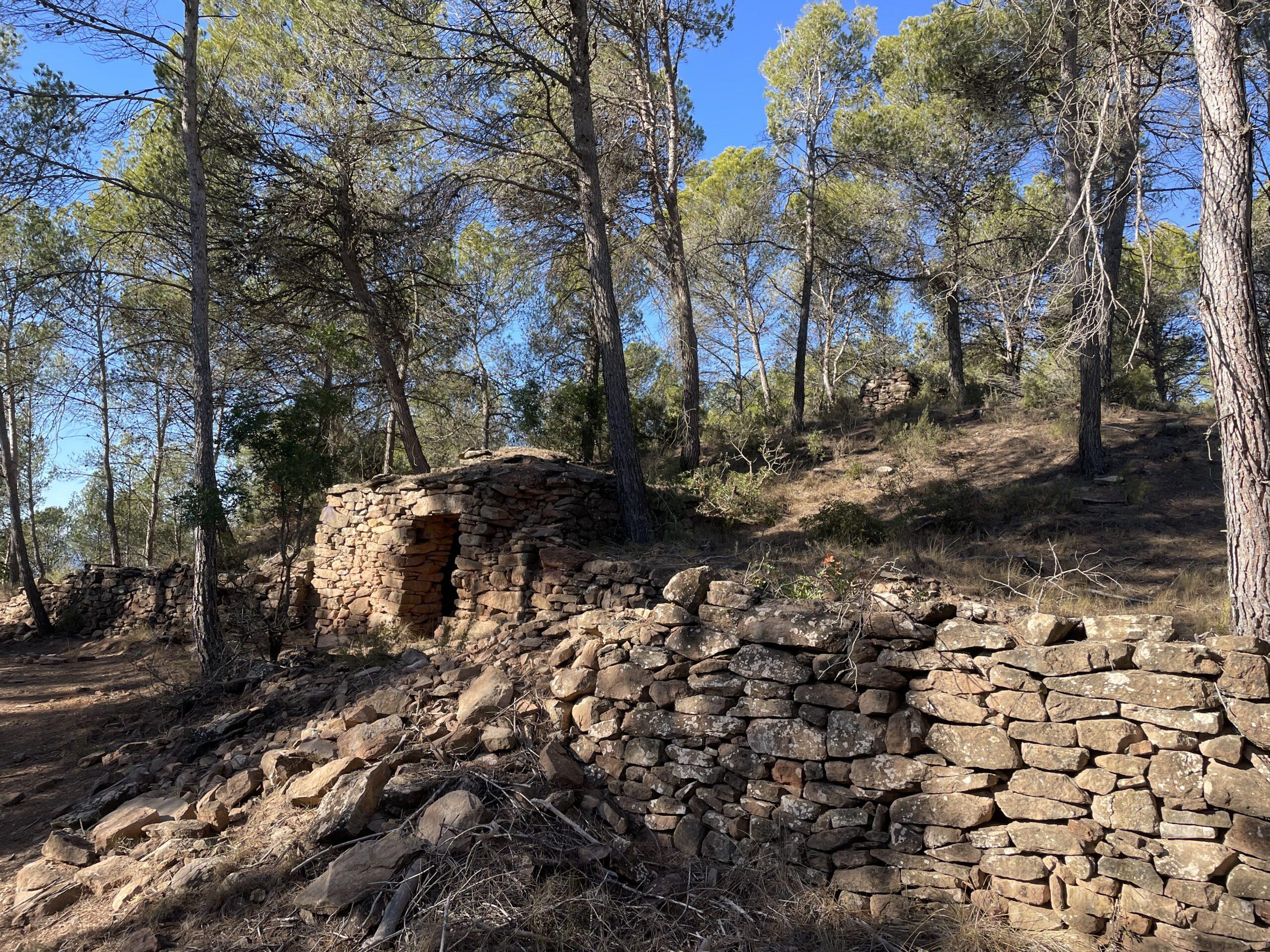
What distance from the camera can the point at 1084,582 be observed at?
635 centimetres

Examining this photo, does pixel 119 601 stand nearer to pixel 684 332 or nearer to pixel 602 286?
pixel 602 286

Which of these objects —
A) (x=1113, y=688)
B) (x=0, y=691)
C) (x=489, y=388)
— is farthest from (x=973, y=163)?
(x=0, y=691)

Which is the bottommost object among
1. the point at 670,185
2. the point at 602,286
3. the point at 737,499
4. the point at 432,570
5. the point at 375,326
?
the point at 432,570

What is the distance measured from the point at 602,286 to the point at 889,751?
24.4ft

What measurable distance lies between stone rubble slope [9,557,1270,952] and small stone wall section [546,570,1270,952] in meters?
0.01

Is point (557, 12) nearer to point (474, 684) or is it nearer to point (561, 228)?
point (561, 228)

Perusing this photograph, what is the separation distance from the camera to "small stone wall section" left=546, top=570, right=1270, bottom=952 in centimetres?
342

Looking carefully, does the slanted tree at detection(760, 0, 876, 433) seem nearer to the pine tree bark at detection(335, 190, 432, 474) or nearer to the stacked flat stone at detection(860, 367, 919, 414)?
the stacked flat stone at detection(860, 367, 919, 414)

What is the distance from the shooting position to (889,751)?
4.18 m

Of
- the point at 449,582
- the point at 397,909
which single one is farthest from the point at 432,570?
the point at 397,909

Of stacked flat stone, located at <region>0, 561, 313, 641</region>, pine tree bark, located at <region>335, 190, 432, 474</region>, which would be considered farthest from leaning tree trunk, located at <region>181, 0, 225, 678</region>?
pine tree bark, located at <region>335, 190, 432, 474</region>

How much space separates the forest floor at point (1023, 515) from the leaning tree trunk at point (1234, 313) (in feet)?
2.14

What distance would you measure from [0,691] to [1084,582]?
45.0ft

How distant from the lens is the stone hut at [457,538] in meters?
8.62
